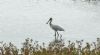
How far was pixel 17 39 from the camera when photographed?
18.8m

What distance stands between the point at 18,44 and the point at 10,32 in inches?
158

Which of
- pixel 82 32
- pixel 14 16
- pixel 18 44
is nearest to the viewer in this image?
pixel 18 44

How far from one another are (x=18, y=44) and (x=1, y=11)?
585 inches

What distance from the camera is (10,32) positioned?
21172 millimetres

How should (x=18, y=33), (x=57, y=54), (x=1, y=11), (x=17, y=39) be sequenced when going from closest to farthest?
(x=57, y=54) → (x=17, y=39) → (x=18, y=33) → (x=1, y=11)

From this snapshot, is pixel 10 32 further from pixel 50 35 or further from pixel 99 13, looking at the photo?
pixel 99 13

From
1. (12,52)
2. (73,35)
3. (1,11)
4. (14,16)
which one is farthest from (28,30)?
(12,52)

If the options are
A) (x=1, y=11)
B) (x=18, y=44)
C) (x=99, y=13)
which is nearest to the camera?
(x=18, y=44)

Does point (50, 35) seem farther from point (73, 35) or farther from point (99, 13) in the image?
point (99, 13)

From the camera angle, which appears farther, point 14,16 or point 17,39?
point 14,16

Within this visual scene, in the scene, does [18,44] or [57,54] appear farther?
[18,44]

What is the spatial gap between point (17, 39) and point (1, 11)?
13260 millimetres

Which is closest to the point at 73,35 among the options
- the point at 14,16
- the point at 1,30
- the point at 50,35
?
the point at 50,35

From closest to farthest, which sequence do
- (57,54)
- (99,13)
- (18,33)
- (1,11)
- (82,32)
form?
(57,54), (18,33), (82,32), (1,11), (99,13)
